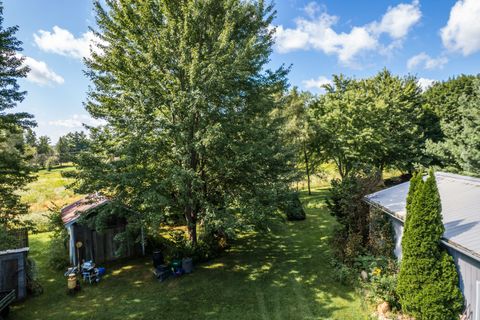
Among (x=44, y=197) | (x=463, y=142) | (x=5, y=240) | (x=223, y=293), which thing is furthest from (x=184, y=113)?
(x=44, y=197)

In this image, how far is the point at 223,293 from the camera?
10.8 meters

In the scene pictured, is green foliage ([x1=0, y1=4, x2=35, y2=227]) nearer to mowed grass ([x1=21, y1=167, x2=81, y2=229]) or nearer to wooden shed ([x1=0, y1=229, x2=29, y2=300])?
wooden shed ([x1=0, y1=229, x2=29, y2=300])

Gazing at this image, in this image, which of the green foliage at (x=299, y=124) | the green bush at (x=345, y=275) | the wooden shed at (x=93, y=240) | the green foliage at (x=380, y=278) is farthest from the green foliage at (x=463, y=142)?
the wooden shed at (x=93, y=240)

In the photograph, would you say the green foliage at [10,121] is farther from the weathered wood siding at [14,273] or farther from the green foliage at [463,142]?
the green foliage at [463,142]

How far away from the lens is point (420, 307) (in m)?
7.41

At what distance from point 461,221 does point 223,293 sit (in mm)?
8470

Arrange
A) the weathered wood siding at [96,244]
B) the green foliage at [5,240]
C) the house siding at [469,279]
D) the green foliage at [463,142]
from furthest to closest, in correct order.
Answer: the green foliage at [463,142], the weathered wood siding at [96,244], the green foliage at [5,240], the house siding at [469,279]

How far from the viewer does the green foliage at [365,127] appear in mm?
22234

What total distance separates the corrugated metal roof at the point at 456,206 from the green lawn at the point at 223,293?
3637mm

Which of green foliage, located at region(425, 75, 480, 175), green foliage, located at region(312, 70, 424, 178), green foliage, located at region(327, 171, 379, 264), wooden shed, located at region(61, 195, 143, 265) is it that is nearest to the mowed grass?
wooden shed, located at region(61, 195, 143, 265)

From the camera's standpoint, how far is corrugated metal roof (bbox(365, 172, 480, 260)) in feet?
22.9

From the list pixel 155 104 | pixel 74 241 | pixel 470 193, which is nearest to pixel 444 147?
pixel 470 193

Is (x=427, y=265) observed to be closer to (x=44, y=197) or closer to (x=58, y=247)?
(x=58, y=247)

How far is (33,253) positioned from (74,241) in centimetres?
524
